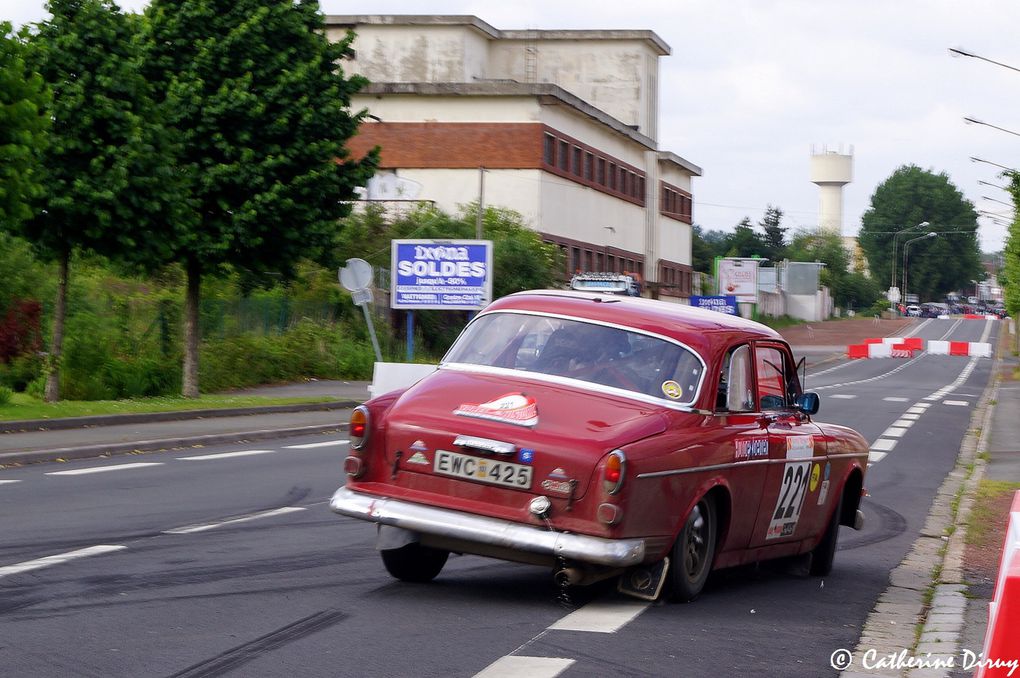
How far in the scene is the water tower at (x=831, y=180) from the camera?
192 m

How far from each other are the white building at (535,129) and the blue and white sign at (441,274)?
51.0 ft

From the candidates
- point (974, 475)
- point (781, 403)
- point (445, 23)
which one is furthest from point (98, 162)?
point (445, 23)

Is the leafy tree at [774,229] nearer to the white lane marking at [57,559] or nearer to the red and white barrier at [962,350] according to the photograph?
the red and white barrier at [962,350]

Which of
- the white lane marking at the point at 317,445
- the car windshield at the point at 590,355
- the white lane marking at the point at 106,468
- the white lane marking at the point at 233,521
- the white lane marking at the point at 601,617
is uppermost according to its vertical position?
the car windshield at the point at 590,355

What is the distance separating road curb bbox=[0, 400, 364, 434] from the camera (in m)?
20.8

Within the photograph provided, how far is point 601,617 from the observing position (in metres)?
7.89

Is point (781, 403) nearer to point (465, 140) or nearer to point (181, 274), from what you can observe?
point (181, 274)

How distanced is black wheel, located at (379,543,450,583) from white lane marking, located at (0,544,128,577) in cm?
200

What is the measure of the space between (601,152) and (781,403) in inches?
2682

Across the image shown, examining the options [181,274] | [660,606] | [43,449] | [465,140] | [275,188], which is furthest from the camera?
[465,140]

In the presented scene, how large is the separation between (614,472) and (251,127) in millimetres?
22947

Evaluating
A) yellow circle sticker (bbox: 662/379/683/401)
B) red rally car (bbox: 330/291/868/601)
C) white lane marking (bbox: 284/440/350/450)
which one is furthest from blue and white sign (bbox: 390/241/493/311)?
yellow circle sticker (bbox: 662/379/683/401)

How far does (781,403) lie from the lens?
9.79 metres

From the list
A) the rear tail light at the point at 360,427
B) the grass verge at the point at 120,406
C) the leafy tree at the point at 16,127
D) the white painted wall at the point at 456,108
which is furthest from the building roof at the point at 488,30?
the rear tail light at the point at 360,427
